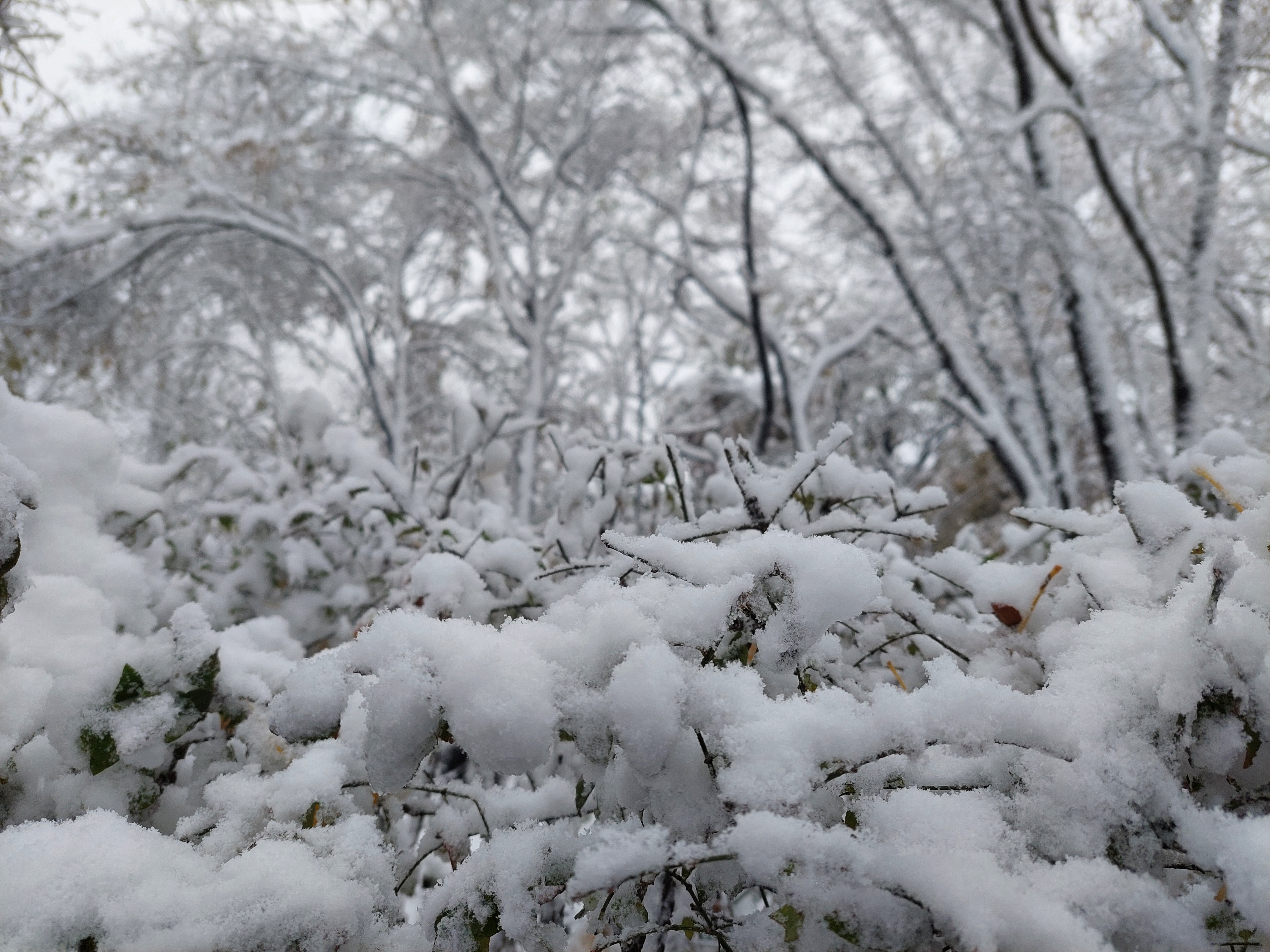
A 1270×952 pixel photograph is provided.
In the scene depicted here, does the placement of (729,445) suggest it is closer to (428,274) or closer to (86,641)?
(86,641)

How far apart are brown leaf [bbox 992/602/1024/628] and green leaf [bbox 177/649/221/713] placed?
0.94 m

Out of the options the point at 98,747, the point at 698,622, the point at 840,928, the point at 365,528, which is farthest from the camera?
the point at 365,528

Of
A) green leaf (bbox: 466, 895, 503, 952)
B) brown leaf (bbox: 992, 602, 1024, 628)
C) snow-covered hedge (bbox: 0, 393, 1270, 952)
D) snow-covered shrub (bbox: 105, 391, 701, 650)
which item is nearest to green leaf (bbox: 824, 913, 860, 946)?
snow-covered hedge (bbox: 0, 393, 1270, 952)

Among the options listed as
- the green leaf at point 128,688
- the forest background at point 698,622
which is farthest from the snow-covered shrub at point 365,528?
the green leaf at point 128,688

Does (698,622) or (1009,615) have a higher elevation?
(698,622)

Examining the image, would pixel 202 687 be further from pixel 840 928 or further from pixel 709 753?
pixel 840 928

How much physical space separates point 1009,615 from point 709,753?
47cm

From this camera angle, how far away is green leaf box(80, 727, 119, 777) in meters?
0.72

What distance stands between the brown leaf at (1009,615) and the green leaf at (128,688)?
0.99 m

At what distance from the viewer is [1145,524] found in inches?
27.9

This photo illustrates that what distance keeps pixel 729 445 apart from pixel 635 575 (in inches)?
8.3

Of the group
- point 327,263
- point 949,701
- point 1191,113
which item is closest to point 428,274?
point 327,263

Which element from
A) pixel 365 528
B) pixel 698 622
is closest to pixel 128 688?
pixel 698 622

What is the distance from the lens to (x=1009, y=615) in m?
0.80
